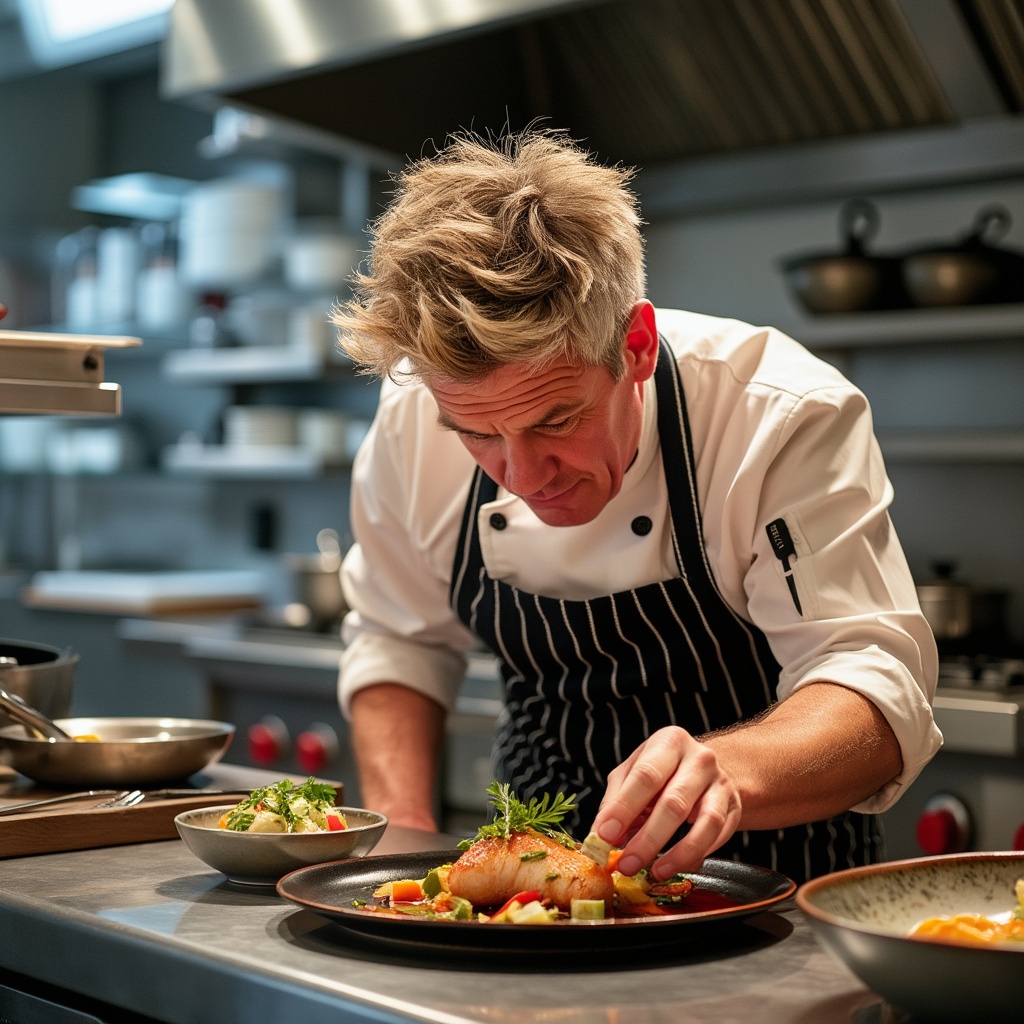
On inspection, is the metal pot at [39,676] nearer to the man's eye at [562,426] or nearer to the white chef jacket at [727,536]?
the white chef jacket at [727,536]

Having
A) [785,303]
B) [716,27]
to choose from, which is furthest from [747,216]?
[716,27]

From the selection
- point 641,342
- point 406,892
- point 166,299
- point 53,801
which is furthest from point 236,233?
point 406,892

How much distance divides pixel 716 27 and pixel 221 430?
2.03m

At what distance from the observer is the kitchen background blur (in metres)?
2.71

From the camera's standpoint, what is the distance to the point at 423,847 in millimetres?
1503

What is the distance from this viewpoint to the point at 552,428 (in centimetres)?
150

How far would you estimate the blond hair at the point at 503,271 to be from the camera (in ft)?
4.64

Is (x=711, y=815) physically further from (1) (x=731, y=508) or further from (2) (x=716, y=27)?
(2) (x=716, y=27)

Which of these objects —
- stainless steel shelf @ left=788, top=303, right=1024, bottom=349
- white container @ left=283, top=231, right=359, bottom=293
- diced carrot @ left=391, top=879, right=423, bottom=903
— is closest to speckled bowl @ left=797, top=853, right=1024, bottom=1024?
diced carrot @ left=391, top=879, right=423, bottom=903

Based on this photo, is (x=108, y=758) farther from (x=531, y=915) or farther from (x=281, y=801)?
(x=531, y=915)

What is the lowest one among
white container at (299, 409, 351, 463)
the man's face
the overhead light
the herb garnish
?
Answer: the herb garnish

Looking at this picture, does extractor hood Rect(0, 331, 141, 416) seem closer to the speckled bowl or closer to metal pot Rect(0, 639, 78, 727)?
metal pot Rect(0, 639, 78, 727)

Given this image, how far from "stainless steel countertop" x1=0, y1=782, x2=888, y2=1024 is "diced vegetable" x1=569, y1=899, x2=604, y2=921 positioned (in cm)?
4

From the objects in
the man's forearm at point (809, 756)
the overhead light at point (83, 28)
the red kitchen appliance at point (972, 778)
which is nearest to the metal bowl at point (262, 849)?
the man's forearm at point (809, 756)
